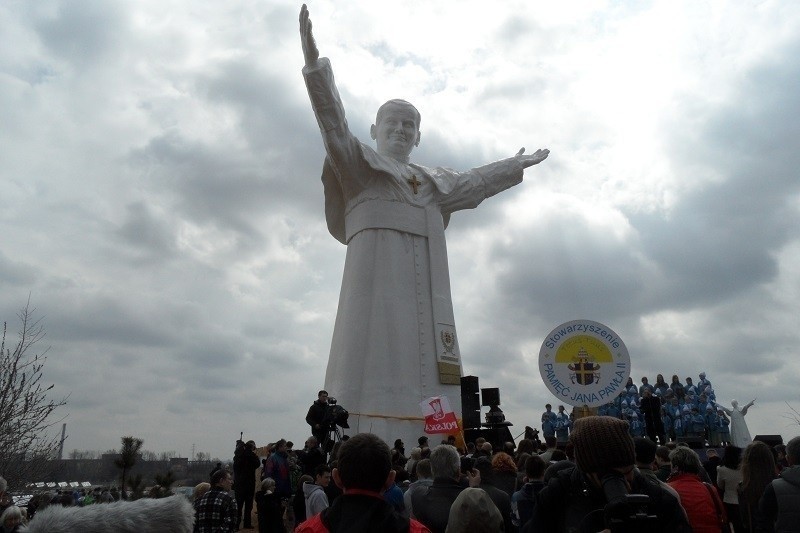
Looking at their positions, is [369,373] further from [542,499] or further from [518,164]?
[542,499]

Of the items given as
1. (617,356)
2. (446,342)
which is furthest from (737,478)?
(446,342)

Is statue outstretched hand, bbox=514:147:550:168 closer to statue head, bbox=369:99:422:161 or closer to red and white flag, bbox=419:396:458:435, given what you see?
statue head, bbox=369:99:422:161

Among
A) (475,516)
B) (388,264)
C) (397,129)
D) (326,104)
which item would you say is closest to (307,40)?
(326,104)

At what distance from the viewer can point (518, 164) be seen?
22172 mm

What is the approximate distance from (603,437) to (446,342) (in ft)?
52.8

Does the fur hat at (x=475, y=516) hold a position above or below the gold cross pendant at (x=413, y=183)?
below

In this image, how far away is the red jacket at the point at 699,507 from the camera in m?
5.21

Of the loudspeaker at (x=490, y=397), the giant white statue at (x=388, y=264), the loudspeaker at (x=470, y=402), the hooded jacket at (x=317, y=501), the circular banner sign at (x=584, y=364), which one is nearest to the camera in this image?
the hooded jacket at (x=317, y=501)

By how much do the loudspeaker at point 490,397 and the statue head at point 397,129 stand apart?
30.0 feet

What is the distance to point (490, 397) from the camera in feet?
46.9

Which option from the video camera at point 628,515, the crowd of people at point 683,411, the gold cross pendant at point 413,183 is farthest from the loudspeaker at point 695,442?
the video camera at point 628,515

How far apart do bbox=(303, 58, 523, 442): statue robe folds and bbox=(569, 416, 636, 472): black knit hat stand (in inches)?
553

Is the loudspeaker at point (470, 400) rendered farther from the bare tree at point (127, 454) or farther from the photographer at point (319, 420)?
the bare tree at point (127, 454)

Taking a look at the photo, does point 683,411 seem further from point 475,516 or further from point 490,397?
point 475,516
